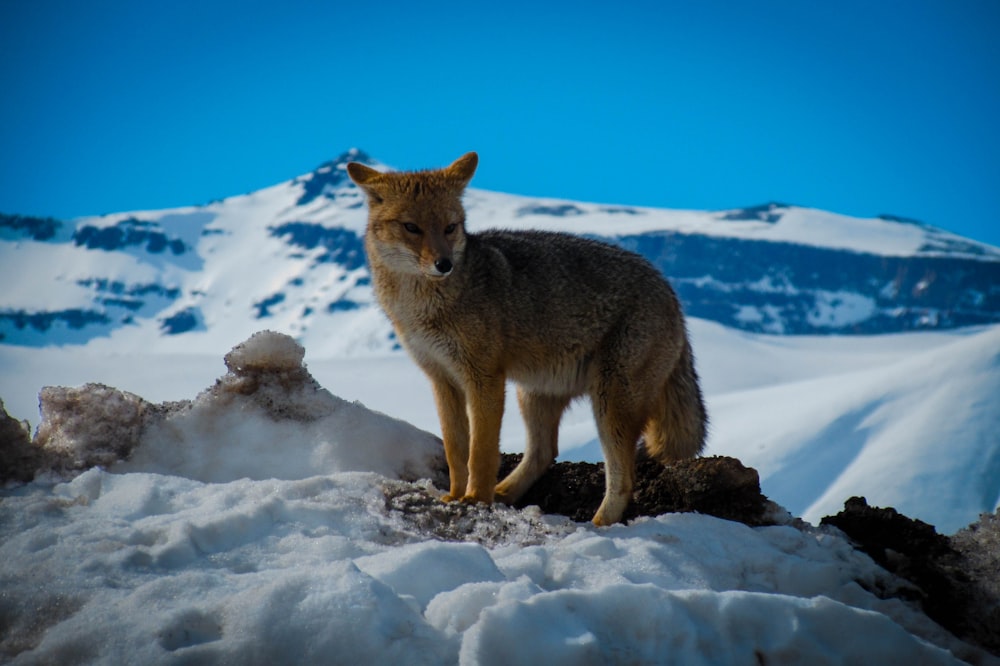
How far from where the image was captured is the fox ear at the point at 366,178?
9.16 metres

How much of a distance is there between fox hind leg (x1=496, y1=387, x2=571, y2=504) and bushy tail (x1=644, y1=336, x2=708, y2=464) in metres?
1.06

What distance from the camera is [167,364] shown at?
8425 cm

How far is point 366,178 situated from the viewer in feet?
30.5

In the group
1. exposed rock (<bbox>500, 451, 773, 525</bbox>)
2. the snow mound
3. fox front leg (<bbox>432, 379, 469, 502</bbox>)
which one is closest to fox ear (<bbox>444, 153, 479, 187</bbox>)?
fox front leg (<bbox>432, 379, 469, 502</bbox>)

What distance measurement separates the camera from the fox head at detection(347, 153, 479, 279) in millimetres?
8523

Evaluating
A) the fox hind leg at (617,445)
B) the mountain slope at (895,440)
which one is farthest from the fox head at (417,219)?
the mountain slope at (895,440)

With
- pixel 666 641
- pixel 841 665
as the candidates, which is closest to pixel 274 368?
pixel 666 641

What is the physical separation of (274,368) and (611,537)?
4535 mm

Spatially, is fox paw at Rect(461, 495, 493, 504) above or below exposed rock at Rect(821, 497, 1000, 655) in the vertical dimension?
above

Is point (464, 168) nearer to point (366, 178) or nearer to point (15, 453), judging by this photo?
point (366, 178)

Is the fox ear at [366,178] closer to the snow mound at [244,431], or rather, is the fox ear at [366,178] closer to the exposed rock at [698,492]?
the snow mound at [244,431]

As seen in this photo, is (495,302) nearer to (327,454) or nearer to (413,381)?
(327,454)

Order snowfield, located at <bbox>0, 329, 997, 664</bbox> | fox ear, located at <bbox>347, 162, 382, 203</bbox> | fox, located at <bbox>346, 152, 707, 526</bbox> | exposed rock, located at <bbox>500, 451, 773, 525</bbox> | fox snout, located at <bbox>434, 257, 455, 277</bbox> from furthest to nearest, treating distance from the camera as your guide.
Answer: fox ear, located at <bbox>347, 162, 382, 203</bbox>
fox, located at <bbox>346, 152, 707, 526</bbox>
exposed rock, located at <bbox>500, 451, 773, 525</bbox>
fox snout, located at <bbox>434, 257, 455, 277</bbox>
snowfield, located at <bbox>0, 329, 997, 664</bbox>

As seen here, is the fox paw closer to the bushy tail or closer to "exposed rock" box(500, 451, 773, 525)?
"exposed rock" box(500, 451, 773, 525)
